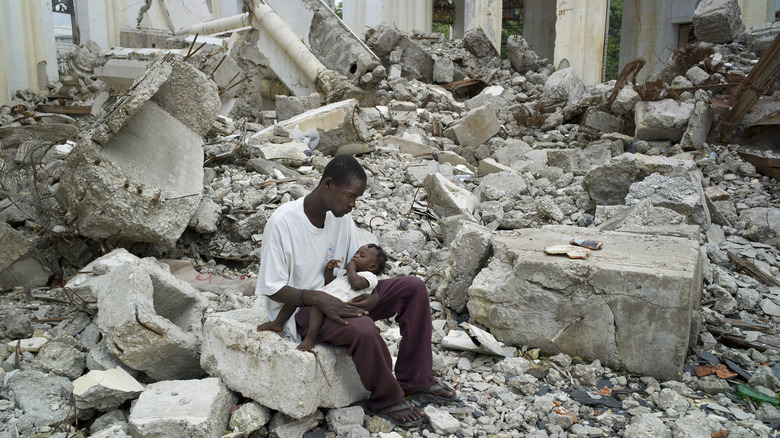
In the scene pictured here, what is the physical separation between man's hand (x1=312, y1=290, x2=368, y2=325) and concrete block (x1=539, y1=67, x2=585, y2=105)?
968 cm

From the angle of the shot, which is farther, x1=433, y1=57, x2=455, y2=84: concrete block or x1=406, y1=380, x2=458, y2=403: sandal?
x1=433, y1=57, x2=455, y2=84: concrete block

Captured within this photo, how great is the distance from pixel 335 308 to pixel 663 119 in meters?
7.59

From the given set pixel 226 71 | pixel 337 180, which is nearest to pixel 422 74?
pixel 226 71

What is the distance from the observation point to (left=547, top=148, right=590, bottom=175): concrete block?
28.7 feet

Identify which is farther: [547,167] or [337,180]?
[547,167]

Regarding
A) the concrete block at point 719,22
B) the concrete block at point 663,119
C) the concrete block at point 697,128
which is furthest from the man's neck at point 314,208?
the concrete block at point 719,22

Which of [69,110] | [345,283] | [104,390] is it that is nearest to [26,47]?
[69,110]

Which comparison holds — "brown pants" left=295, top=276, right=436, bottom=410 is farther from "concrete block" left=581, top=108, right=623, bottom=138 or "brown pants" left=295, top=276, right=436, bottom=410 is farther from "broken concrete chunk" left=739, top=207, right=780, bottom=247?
"concrete block" left=581, top=108, right=623, bottom=138

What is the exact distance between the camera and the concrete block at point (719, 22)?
12.4 meters

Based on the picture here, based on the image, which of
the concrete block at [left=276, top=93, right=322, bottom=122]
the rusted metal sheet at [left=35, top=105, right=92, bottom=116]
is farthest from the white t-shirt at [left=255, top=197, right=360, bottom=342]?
the rusted metal sheet at [left=35, top=105, right=92, bottom=116]

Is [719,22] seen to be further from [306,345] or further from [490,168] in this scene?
[306,345]

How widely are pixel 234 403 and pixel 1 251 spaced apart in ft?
9.04

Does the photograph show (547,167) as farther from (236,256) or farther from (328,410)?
(328,410)

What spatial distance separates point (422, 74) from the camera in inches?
553
